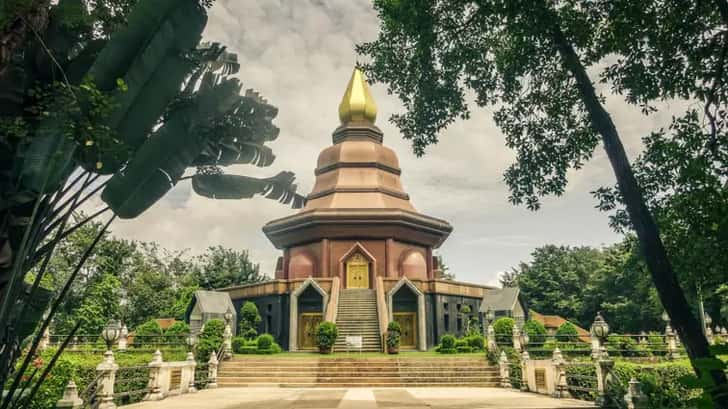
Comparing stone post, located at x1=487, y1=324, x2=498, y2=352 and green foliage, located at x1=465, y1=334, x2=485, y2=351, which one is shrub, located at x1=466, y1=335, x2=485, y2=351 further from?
stone post, located at x1=487, y1=324, x2=498, y2=352

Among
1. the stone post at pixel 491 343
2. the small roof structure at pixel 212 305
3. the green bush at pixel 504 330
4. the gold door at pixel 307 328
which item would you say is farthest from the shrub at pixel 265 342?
the green bush at pixel 504 330

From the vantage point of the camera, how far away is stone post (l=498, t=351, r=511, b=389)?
16328 millimetres

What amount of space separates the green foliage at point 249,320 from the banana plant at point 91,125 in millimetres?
20048

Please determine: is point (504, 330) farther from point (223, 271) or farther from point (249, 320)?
point (223, 271)

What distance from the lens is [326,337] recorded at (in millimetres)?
20750

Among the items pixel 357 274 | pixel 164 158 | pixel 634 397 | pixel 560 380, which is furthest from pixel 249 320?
pixel 164 158

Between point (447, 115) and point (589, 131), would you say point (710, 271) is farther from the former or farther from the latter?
point (447, 115)

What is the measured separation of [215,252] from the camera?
42875 mm

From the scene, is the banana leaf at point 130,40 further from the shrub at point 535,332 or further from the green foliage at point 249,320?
the green foliage at point 249,320

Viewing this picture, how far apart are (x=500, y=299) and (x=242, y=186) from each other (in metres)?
23.3

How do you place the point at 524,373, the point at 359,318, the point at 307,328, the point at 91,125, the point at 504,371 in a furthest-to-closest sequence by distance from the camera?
1. the point at 307,328
2. the point at 359,318
3. the point at 504,371
4. the point at 524,373
5. the point at 91,125

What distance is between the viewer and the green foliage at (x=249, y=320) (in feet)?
79.7

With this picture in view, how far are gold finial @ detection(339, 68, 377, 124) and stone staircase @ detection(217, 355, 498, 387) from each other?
1915cm

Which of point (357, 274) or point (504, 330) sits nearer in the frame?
point (504, 330)
